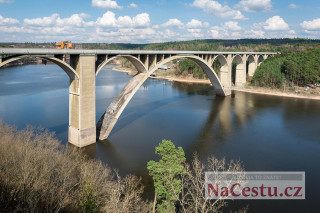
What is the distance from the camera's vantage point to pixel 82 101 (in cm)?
2006

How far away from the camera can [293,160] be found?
65.0ft

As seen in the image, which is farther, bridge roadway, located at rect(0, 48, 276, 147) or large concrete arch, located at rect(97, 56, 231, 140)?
large concrete arch, located at rect(97, 56, 231, 140)

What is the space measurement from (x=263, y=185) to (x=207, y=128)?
12.2 metres

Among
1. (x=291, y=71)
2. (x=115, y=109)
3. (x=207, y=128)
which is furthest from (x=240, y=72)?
(x=115, y=109)

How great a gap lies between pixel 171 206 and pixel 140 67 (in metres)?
16.9

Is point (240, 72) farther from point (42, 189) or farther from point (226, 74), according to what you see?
point (42, 189)

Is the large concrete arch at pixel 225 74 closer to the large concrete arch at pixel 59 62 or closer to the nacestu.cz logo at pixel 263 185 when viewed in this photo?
the nacestu.cz logo at pixel 263 185

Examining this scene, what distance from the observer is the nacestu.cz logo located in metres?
14.4

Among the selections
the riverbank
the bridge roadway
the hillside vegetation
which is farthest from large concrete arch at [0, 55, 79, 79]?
the hillside vegetation

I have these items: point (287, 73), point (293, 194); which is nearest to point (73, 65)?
point (293, 194)

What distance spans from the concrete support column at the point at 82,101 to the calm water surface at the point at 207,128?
49.2 inches

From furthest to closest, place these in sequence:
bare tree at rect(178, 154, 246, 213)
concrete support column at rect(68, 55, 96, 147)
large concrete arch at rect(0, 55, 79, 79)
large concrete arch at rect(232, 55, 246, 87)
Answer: large concrete arch at rect(232, 55, 246, 87), concrete support column at rect(68, 55, 96, 147), large concrete arch at rect(0, 55, 79, 79), bare tree at rect(178, 154, 246, 213)

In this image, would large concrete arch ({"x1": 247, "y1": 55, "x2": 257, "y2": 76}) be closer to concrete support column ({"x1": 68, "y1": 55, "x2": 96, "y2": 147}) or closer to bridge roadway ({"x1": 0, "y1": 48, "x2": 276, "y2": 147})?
bridge roadway ({"x1": 0, "y1": 48, "x2": 276, "y2": 147})

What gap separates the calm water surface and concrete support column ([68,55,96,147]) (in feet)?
4.10
